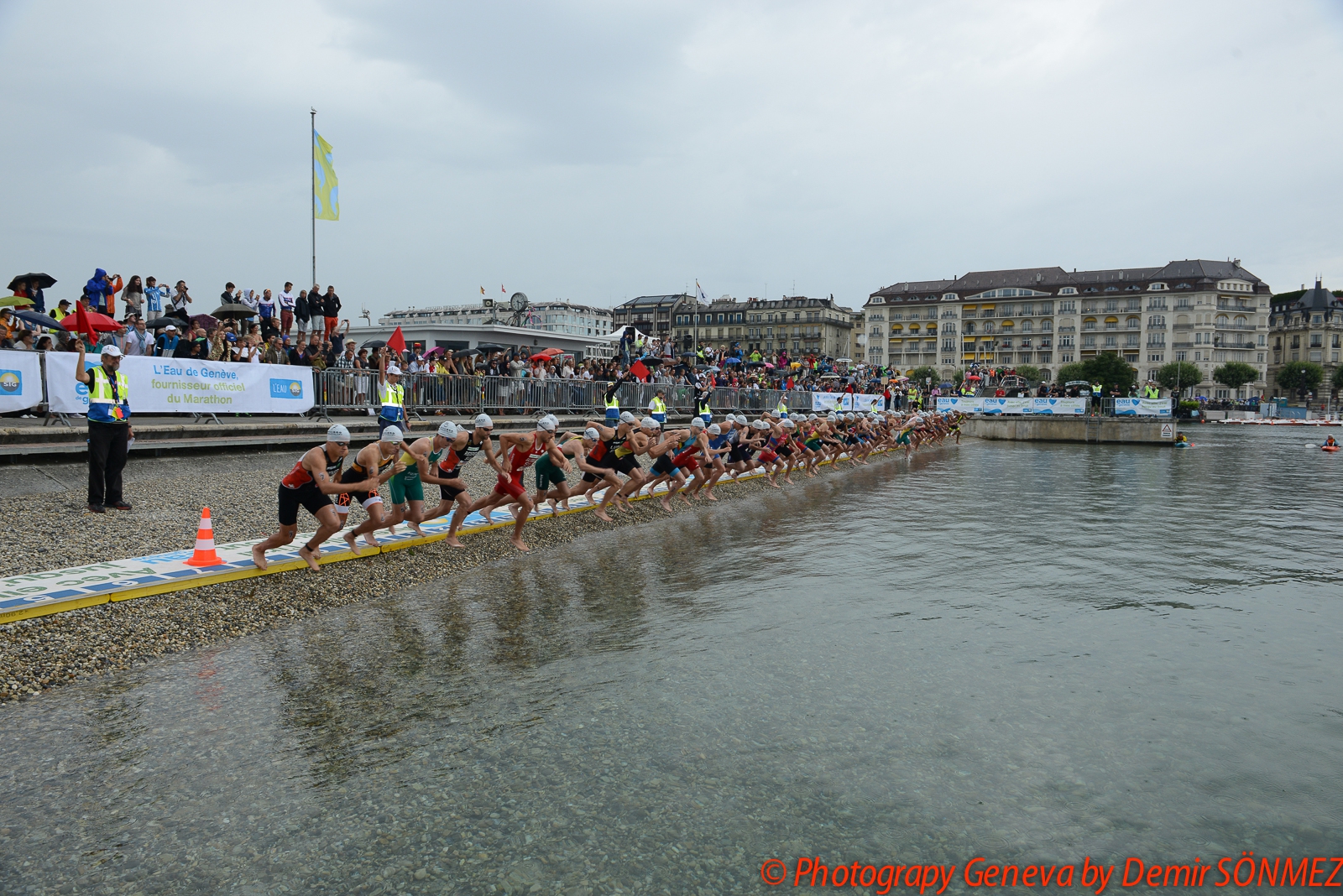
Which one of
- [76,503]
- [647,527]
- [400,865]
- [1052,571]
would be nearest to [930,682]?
[400,865]

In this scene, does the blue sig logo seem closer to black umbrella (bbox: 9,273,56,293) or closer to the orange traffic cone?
black umbrella (bbox: 9,273,56,293)

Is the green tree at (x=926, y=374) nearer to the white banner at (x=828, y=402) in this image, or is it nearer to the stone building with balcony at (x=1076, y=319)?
the stone building with balcony at (x=1076, y=319)

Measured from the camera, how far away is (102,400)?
9789mm

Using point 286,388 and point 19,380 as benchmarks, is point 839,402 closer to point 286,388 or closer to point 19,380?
point 286,388

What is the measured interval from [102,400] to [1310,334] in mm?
153780

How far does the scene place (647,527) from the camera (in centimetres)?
1280

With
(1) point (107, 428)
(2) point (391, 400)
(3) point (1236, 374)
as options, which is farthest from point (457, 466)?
(3) point (1236, 374)

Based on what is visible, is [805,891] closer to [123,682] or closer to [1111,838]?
[1111,838]

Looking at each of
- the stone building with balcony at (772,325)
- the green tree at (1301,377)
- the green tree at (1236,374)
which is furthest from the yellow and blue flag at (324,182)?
the green tree at (1301,377)

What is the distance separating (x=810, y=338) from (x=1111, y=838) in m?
128

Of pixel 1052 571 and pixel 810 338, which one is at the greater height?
pixel 810 338

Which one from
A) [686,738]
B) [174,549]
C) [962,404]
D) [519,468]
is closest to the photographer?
[686,738]

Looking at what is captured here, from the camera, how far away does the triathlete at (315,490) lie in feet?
26.3

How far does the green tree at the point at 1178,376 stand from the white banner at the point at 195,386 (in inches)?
4332
